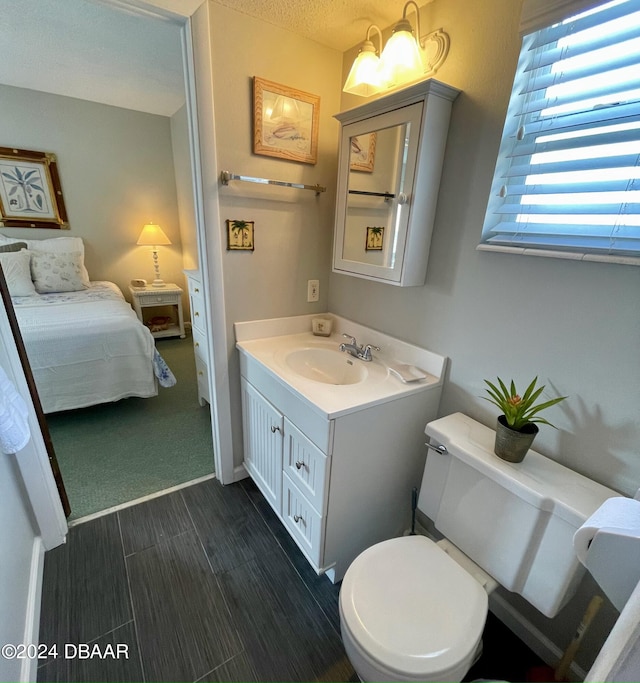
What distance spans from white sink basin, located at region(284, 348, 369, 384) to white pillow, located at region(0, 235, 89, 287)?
→ 9.65 feet

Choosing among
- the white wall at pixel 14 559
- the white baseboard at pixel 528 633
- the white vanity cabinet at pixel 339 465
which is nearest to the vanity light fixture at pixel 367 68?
the white vanity cabinet at pixel 339 465

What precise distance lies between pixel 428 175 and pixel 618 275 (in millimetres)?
666

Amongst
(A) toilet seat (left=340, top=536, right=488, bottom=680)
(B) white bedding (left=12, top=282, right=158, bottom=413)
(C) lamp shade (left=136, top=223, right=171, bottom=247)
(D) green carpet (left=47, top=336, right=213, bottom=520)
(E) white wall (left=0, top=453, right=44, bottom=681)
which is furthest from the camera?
(C) lamp shade (left=136, top=223, right=171, bottom=247)

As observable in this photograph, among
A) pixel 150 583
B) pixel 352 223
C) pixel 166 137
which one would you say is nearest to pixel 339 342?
pixel 352 223

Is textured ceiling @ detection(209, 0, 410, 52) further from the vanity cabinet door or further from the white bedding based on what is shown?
the white bedding

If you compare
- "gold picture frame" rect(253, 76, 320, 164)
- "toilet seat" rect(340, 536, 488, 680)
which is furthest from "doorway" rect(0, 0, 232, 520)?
"toilet seat" rect(340, 536, 488, 680)

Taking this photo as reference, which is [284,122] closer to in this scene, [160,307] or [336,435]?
[336,435]

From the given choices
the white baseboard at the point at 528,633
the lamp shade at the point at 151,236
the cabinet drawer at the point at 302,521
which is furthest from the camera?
the lamp shade at the point at 151,236

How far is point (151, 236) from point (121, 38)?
1889mm

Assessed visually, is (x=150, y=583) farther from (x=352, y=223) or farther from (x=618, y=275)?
(x=618, y=275)

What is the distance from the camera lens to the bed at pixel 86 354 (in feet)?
6.88

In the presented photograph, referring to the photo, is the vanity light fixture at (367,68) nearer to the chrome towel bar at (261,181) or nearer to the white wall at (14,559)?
the chrome towel bar at (261,181)

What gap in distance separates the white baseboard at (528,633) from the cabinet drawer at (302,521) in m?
0.69

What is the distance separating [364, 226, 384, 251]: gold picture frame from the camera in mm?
1352
